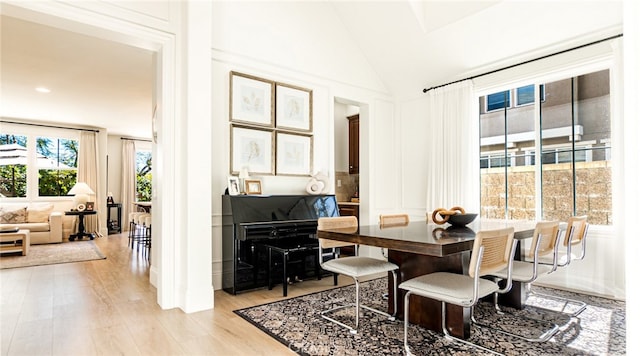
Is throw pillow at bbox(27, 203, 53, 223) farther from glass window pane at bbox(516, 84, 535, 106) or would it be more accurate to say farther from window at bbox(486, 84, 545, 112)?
glass window pane at bbox(516, 84, 535, 106)

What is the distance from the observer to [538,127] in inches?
168

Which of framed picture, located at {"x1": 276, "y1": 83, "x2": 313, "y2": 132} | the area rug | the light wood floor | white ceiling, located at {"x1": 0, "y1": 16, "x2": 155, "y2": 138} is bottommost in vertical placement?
the area rug

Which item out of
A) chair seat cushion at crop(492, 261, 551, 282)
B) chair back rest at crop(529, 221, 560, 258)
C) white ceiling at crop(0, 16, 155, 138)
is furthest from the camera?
white ceiling at crop(0, 16, 155, 138)

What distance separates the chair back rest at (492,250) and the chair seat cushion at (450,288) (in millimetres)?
116

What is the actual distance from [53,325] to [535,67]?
5.37 m

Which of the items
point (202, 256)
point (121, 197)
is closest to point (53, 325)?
point (202, 256)

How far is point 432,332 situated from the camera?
2.58 m

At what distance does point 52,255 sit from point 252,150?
4.44 meters

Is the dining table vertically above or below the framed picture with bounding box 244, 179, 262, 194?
below

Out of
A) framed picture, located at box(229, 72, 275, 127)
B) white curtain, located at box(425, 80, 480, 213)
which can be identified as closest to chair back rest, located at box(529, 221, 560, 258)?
white curtain, located at box(425, 80, 480, 213)

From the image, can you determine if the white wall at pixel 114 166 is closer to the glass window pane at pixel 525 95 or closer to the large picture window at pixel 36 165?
the large picture window at pixel 36 165

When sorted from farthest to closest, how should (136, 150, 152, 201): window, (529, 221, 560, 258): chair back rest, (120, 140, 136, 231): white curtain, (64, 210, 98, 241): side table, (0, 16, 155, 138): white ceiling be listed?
(136, 150, 152, 201): window < (120, 140, 136, 231): white curtain < (64, 210, 98, 241): side table < (0, 16, 155, 138): white ceiling < (529, 221, 560, 258): chair back rest

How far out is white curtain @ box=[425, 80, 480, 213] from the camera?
464 cm

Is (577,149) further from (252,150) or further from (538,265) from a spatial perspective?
(252,150)
